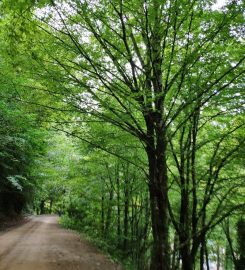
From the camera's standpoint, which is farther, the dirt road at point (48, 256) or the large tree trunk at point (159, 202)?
the dirt road at point (48, 256)

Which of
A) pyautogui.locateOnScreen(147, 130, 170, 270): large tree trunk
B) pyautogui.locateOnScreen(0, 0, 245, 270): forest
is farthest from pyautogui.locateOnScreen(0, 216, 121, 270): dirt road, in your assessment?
pyautogui.locateOnScreen(147, 130, 170, 270): large tree trunk

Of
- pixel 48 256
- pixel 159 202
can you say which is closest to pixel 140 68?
pixel 159 202

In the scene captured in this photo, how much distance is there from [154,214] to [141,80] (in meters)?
2.44

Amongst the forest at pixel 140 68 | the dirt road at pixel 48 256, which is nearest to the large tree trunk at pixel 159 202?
Answer: the forest at pixel 140 68

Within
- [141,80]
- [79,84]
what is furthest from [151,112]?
[79,84]

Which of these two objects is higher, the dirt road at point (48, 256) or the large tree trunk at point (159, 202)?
the large tree trunk at point (159, 202)

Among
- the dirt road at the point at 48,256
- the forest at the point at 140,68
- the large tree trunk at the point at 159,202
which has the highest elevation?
the forest at the point at 140,68

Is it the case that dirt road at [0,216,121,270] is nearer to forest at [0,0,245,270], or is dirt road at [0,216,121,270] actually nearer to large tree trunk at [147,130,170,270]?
forest at [0,0,245,270]

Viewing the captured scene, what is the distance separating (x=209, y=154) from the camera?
32.9ft

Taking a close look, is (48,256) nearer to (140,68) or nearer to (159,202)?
(159,202)

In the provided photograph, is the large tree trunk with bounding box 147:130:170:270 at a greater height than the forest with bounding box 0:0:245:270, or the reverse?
the forest with bounding box 0:0:245:270

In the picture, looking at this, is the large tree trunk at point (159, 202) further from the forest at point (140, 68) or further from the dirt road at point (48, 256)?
the dirt road at point (48, 256)

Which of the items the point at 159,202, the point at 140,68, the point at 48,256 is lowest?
the point at 48,256

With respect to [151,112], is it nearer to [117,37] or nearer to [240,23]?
[117,37]
